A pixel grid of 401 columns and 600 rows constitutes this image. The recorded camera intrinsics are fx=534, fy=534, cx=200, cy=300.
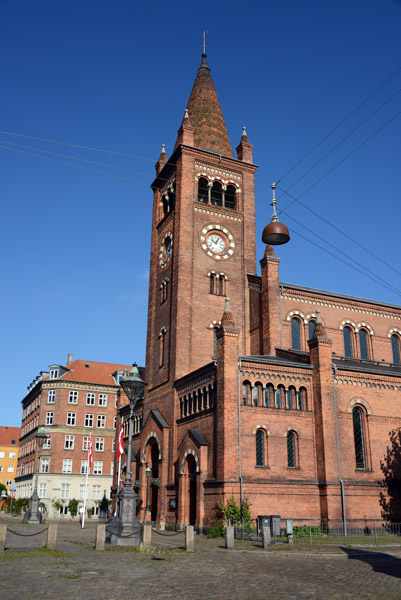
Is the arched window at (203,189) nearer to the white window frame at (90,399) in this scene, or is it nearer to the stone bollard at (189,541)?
the stone bollard at (189,541)

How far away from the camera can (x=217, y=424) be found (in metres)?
29.8

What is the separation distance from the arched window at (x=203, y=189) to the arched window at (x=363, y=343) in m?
15.9

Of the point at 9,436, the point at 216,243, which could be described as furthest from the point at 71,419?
the point at 9,436

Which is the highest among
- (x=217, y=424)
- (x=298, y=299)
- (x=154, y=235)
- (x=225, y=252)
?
(x=154, y=235)

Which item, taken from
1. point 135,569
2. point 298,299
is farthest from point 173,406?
point 135,569

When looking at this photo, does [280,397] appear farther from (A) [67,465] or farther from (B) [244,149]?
(A) [67,465]

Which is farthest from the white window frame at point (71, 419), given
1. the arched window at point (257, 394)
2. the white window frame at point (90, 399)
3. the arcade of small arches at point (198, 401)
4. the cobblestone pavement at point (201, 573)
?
the cobblestone pavement at point (201, 573)

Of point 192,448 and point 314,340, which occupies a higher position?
point 314,340

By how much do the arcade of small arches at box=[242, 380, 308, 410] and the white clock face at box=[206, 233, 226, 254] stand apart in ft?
43.0

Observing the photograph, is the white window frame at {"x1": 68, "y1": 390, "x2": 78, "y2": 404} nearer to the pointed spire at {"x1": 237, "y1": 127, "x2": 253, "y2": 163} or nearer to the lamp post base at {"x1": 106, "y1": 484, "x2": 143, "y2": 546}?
the pointed spire at {"x1": 237, "y1": 127, "x2": 253, "y2": 163}

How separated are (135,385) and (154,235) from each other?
24229 mm

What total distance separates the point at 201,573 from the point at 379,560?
7.59 m

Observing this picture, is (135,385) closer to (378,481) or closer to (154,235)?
(378,481)

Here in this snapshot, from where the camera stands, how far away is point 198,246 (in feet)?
131
